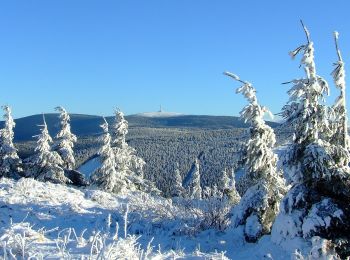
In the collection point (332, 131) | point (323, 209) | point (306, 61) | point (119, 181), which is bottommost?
point (119, 181)

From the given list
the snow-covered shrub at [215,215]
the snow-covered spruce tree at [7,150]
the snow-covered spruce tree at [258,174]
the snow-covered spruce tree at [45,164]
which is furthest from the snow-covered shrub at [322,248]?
the snow-covered spruce tree at [7,150]

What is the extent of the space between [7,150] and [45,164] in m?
4.83

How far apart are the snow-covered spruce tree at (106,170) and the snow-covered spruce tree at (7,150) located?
961 cm

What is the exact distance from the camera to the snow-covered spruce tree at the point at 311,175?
1228 centimetres

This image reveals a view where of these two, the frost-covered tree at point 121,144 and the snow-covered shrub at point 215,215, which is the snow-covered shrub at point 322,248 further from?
the frost-covered tree at point 121,144

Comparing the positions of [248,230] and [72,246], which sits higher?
[72,246]

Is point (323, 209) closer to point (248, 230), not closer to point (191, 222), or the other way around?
point (248, 230)

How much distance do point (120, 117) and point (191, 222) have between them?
79.6 feet

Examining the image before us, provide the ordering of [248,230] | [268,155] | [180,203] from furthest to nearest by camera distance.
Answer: [180,203]
[268,155]
[248,230]

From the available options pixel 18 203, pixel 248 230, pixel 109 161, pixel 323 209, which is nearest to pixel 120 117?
pixel 109 161

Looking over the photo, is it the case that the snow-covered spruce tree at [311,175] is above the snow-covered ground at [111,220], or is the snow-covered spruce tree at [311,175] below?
above

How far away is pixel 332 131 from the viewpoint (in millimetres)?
13875

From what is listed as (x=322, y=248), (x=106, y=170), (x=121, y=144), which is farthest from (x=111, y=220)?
(x=121, y=144)

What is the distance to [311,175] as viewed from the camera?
43.7ft
